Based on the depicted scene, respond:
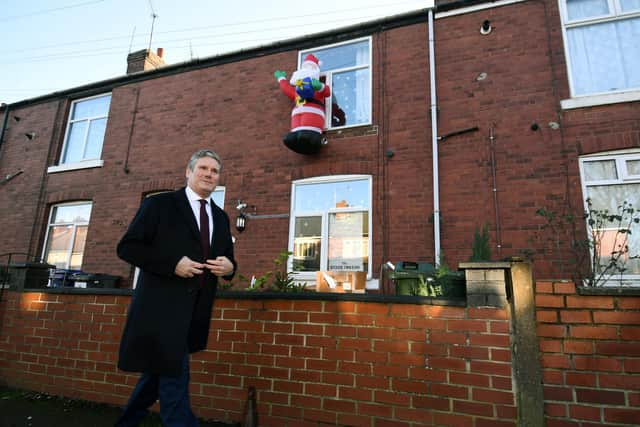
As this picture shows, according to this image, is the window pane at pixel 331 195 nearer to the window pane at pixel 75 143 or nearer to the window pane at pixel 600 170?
the window pane at pixel 600 170

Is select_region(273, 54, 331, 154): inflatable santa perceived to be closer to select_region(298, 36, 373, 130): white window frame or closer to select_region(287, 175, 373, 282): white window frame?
select_region(298, 36, 373, 130): white window frame

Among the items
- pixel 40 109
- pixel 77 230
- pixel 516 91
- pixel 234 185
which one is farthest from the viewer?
pixel 40 109

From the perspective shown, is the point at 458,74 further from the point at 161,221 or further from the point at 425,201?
the point at 161,221

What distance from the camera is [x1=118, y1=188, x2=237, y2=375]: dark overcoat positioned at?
6.42ft

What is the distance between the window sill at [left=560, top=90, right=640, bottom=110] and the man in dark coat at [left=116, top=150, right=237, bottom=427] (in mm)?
5582

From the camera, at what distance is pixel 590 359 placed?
2.16 m

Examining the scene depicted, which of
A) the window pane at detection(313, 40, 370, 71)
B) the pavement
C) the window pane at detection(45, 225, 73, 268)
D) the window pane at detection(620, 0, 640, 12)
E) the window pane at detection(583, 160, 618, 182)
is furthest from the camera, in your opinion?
the window pane at detection(45, 225, 73, 268)

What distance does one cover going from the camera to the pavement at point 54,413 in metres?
2.79

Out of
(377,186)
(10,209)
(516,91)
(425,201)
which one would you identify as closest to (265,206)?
(377,186)

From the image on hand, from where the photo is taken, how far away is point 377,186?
623 centimetres

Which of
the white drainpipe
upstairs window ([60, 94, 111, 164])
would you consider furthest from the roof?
the white drainpipe

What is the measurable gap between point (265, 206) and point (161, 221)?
187 inches

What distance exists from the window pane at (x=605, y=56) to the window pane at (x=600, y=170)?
3.77 ft

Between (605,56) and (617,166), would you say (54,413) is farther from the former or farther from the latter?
(605,56)
